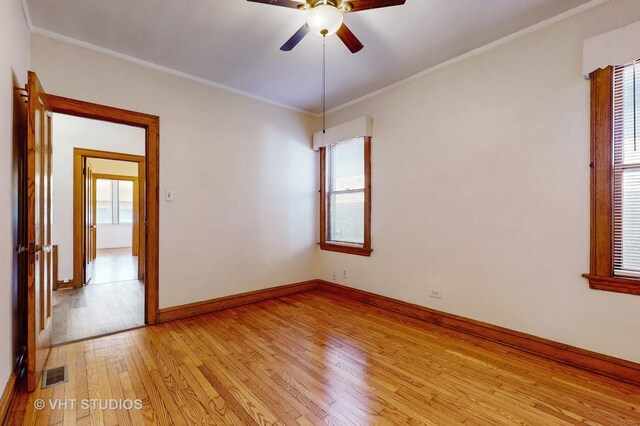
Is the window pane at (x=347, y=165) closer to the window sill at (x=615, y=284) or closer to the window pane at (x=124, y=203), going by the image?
the window sill at (x=615, y=284)

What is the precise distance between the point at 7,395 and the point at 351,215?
3437mm

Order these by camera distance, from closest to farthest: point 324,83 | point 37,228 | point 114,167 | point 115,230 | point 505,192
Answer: point 37,228
point 505,192
point 324,83
point 114,167
point 115,230

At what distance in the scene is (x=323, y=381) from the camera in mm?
2004

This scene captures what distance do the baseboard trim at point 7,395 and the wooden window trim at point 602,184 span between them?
3.76 m

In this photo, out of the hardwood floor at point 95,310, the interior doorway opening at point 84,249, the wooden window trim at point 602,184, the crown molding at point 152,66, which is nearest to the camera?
the wooden window trim at point 602,184

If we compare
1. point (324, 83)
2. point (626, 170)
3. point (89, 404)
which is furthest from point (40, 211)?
point (626, 170)

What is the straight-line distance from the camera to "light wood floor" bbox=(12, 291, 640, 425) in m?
1.65

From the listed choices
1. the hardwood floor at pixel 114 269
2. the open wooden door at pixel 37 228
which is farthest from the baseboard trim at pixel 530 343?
the hardwood floor at pixel 114 269

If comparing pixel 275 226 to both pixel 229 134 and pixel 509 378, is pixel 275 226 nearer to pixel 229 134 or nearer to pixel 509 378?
pixel 229 134

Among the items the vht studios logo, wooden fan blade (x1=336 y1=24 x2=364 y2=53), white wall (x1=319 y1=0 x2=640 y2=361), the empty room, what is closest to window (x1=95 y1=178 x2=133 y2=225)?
the empty room

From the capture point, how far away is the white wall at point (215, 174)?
279 centimetres

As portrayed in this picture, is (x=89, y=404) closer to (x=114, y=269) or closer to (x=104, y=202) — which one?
(x=114, y=269)

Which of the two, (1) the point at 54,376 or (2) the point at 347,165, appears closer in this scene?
(1) the point at 54,376

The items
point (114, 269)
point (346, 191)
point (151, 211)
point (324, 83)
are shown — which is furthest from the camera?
point (114, 269)
